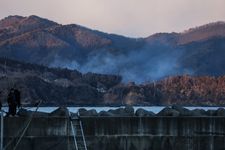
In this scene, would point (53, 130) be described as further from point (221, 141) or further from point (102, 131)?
point (221, 141)

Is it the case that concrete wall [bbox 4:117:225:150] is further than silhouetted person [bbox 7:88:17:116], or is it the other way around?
silhouetted person [bbox 7:88:17:116]

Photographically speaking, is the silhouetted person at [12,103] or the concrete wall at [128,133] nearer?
the concrete wall at [128,133]

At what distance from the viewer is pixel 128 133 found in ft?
79.9

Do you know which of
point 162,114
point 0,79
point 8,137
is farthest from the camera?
point 0,79

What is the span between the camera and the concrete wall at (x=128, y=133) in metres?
23.8

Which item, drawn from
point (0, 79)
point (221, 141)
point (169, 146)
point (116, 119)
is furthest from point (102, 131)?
point (0, 79)

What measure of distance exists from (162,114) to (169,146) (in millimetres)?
1740

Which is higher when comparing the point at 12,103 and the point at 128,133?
the point at 12,103

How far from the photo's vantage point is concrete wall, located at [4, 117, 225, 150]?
2384 cm

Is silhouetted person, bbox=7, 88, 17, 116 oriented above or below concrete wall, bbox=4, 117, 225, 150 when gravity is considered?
above

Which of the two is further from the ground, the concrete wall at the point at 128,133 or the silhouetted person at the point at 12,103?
the silhouetted person at the point at 12,103

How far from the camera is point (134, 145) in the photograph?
957 inches

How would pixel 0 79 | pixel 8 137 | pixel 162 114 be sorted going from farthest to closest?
pixel 0 79
pixel 162 114
pixel 8 137

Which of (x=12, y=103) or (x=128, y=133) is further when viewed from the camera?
(x=12, y=103)
